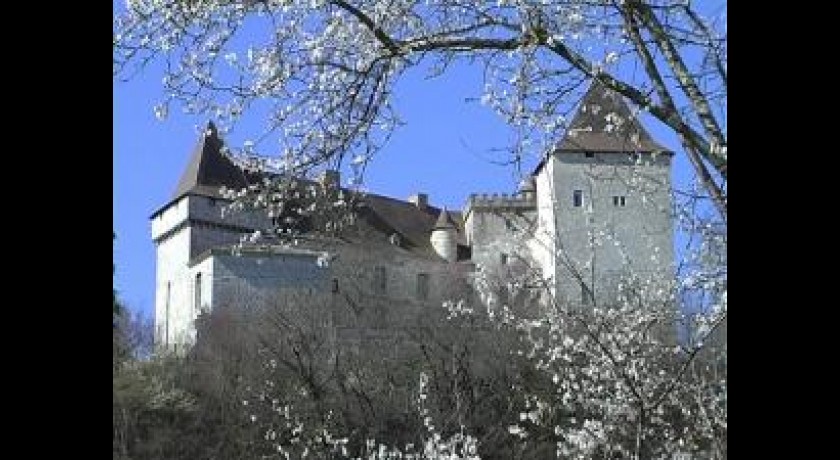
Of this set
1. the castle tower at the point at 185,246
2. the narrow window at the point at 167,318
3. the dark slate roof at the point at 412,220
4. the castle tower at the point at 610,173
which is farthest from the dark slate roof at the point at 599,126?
the dark slate roof at the point at 412,220

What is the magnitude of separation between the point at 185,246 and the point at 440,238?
15163mm

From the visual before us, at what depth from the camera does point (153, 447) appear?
31297 millimetres

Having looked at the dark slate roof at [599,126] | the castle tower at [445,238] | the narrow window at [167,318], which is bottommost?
the dark slate roof at [599,126]

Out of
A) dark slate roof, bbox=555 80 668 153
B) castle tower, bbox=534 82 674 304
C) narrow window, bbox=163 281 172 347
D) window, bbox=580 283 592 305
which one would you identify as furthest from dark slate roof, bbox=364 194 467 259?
dark slate roof, bbox=555 80 668 153

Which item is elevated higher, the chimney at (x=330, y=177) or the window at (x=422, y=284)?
the window at (x=422, y=284)

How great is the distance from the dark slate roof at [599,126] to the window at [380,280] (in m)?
47.3

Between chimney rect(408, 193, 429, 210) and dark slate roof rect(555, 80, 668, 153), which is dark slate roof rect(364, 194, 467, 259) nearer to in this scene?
chimney rect(408, 193, 429, 210)

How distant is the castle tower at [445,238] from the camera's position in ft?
223

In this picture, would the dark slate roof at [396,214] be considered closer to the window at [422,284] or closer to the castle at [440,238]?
the castle at [440,238]

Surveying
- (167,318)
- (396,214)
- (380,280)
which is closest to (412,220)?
(396,214)

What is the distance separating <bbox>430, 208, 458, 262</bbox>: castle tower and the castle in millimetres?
56

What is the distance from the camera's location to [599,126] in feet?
17.3

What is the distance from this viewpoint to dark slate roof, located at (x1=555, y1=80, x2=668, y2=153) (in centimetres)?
489
